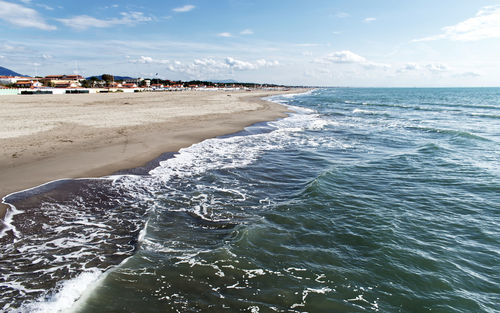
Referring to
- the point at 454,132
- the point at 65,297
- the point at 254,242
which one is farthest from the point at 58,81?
the point at 254,242

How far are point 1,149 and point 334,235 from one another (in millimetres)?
14969

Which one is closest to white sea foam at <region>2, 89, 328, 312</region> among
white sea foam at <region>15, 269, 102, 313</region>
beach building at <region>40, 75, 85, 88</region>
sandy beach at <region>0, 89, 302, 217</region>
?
white sea foam at <region>15, 269, 102, 313</region>

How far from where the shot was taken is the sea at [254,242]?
16.4ft

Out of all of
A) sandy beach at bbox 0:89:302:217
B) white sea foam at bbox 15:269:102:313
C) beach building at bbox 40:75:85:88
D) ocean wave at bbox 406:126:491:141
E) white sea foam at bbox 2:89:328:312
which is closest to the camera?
white sea foam at bbox 15:269:102:313

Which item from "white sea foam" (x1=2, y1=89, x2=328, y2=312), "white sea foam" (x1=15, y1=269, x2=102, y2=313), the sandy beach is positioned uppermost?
the sandy beach

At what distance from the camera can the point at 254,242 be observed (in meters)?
6.78

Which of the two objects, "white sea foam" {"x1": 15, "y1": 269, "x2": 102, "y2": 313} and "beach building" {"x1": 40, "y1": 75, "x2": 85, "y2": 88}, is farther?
"beach building" {"x1": 40, "y1": 75, "x2": 85, "y2": 88}

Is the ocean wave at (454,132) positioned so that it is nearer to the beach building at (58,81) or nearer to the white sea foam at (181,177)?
the white sea foam at (181,177)

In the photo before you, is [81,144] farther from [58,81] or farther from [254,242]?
[58,81]

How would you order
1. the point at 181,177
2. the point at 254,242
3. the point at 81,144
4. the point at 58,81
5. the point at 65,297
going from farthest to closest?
the point at 58,81 < the point at 81,144 < the point at 181,177 < the point at 254,242 < the point at 65,297

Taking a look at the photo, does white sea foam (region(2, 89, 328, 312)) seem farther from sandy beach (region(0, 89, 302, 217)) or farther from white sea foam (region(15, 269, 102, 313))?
sandy beach (region(0, 89, 302, 217))

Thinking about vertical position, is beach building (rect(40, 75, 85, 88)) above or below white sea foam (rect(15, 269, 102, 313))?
above

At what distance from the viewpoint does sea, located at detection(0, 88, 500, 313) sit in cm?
501

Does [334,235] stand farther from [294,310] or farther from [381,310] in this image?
[294,310]
